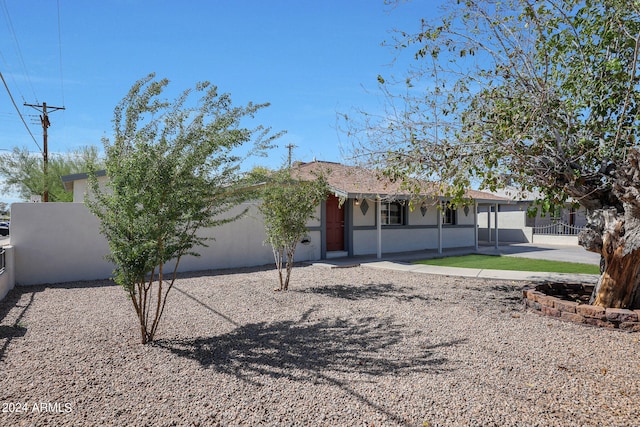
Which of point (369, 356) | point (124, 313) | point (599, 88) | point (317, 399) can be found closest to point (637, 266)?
point (599, 88)

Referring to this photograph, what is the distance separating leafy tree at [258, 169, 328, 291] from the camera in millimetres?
8102

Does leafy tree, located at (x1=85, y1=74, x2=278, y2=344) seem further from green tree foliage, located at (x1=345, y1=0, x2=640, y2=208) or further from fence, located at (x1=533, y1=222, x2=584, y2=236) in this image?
fence, located at (x1=533, y1=222, x2=584, y2=236)

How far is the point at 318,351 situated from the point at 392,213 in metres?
11.7

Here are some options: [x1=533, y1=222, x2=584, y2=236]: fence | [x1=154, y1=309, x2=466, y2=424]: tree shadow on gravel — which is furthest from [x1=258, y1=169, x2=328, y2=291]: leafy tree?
[x1=533, y1=222, x2=584, y2=236]: fence

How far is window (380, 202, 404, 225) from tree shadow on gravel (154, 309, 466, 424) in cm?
976

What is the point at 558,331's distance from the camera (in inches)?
210

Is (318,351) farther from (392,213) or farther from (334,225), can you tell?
(392,213)

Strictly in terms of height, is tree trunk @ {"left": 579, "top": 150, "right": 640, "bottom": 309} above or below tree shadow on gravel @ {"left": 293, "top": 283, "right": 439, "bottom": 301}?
above

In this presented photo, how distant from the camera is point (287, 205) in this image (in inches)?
319

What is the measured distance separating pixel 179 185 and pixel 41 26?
34.4 ft

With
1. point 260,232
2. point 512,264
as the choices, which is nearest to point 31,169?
point 260,232

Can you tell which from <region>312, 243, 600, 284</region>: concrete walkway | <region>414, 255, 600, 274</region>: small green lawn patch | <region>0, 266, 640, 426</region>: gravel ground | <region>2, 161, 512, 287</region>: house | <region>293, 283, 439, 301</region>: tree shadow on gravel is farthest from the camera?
<region>414, 255, 600, 274</region>: small green lawn patch

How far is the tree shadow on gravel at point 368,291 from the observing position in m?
7.64

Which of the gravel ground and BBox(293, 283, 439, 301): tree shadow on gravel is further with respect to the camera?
BBox(293, 283, 439, 301): tree shadow on gravel
